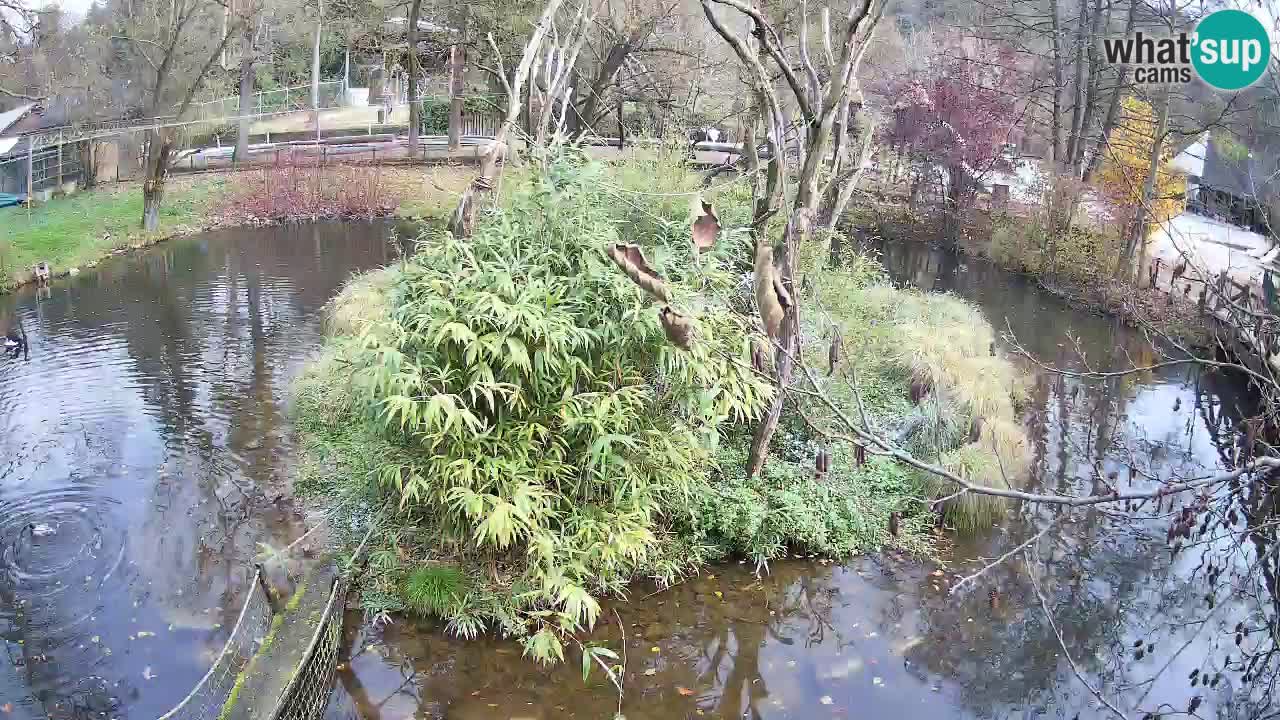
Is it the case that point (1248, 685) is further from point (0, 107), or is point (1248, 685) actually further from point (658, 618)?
point (0, 107)

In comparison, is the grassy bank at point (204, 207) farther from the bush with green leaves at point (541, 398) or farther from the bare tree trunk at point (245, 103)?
the bush with green leaves at point (541, 398)

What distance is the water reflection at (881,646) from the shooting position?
5.57 meters

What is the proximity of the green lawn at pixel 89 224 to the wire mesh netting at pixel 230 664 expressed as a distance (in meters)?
9.52

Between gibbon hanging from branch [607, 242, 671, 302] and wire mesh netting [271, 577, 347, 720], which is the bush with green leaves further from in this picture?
gibbon hanging from branch [607, 242, 671, 302]

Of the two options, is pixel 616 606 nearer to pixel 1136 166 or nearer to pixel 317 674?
pixel 317 674

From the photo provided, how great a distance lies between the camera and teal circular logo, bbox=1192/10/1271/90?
6.50 metres

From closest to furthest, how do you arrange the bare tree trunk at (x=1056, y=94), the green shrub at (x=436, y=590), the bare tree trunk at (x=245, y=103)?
the green shrub at (x=436, y=590) → the bare tree trunk at (x=1056, y=94) → the bare tree trunk at (x=245, y=103)

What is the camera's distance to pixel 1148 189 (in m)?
14.4

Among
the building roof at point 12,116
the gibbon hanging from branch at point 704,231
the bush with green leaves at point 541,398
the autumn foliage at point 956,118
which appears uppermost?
the autumn foliage at point 956,118

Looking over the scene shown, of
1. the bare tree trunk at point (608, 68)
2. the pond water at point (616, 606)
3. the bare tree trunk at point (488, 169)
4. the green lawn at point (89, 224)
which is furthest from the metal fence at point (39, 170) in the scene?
the bare tree trunk at point (488, 169)

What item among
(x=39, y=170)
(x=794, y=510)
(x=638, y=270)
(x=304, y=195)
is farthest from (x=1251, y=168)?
(x=39, y=170)

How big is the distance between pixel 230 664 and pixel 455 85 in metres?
19.9

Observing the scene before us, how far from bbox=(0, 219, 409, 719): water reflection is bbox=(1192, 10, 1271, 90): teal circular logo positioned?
7199 millimetres

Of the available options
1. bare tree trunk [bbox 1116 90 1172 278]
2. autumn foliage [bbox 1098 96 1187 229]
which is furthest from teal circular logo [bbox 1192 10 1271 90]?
autumn foliage [bbox 1098 96 1187 229]
